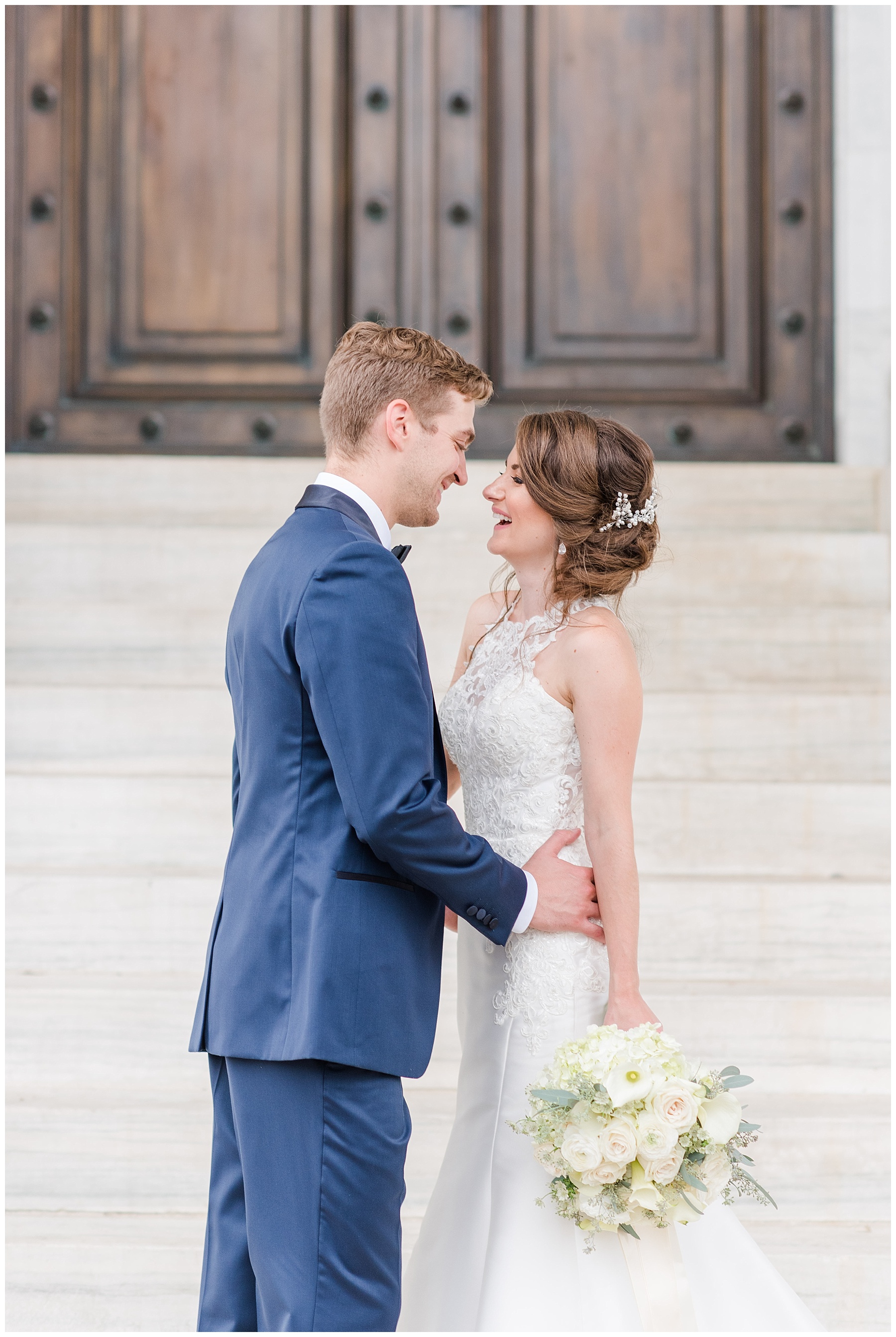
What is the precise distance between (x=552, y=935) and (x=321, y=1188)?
55 centimetres

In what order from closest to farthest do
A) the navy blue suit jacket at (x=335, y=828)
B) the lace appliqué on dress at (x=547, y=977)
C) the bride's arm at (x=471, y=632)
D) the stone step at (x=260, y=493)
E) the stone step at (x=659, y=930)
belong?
1. the navy blue suit jacket at (x=335, y=828)
2. the lace appliqué on dress at (x=547, y=977)
3. the bride's arm at (x=471, y=632)
4. the stone step at (x=659, y=930)
5. the stone step at (x=260, y=493)

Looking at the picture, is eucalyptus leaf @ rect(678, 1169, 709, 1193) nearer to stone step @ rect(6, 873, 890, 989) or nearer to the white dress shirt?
the white dress shirt

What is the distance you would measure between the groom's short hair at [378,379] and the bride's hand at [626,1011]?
92cm

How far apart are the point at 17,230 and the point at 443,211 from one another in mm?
1570

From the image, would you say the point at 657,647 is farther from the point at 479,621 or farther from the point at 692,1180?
the point at 692,1180

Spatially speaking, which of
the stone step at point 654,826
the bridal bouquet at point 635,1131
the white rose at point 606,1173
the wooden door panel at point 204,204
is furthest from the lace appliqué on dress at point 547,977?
the wooden door panel at point 204,204

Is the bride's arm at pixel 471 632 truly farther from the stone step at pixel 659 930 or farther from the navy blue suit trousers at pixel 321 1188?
the stone step at pixel 659 930

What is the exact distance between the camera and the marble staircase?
2.59 m

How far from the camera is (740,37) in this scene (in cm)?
467

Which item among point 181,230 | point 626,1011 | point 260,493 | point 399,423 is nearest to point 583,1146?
point 626,1011

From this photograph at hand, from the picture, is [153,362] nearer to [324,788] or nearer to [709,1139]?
[324,788]

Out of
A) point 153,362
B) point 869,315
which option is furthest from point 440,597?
point 869,315

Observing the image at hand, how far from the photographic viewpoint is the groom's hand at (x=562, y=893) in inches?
78.9

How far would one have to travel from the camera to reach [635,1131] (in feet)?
5.60
